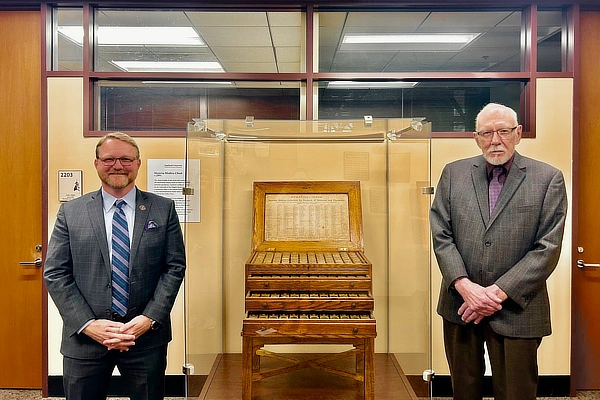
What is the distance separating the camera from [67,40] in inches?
130

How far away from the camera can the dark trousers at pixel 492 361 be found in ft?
6.78

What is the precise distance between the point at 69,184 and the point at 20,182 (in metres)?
0.41

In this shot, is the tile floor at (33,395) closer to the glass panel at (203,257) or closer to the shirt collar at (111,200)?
the glass panel at (203,257)

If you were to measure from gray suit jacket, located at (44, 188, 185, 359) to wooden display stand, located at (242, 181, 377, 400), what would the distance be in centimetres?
43

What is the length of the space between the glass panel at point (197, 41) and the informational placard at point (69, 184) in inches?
29.3

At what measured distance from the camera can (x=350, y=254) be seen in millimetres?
2584

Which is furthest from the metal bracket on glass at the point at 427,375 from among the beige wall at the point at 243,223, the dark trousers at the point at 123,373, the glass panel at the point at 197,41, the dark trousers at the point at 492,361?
the glass panel at the point at 197,41

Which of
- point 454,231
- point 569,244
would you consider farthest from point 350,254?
point 569,244

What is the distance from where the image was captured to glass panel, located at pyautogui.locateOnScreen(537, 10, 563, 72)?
3271 mm

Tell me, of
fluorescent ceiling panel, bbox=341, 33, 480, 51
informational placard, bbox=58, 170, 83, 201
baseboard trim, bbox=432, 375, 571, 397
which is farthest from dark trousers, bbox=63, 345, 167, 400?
fluorescent ceiling panel, bbox=341, 33, 480, 51

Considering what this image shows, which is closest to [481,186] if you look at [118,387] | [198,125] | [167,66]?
[198,125]

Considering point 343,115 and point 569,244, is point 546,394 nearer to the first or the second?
point 569,244

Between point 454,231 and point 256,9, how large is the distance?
2087mm

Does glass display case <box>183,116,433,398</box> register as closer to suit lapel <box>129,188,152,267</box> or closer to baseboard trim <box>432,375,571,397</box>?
suit lapel <box>129,188,152,267</box>
